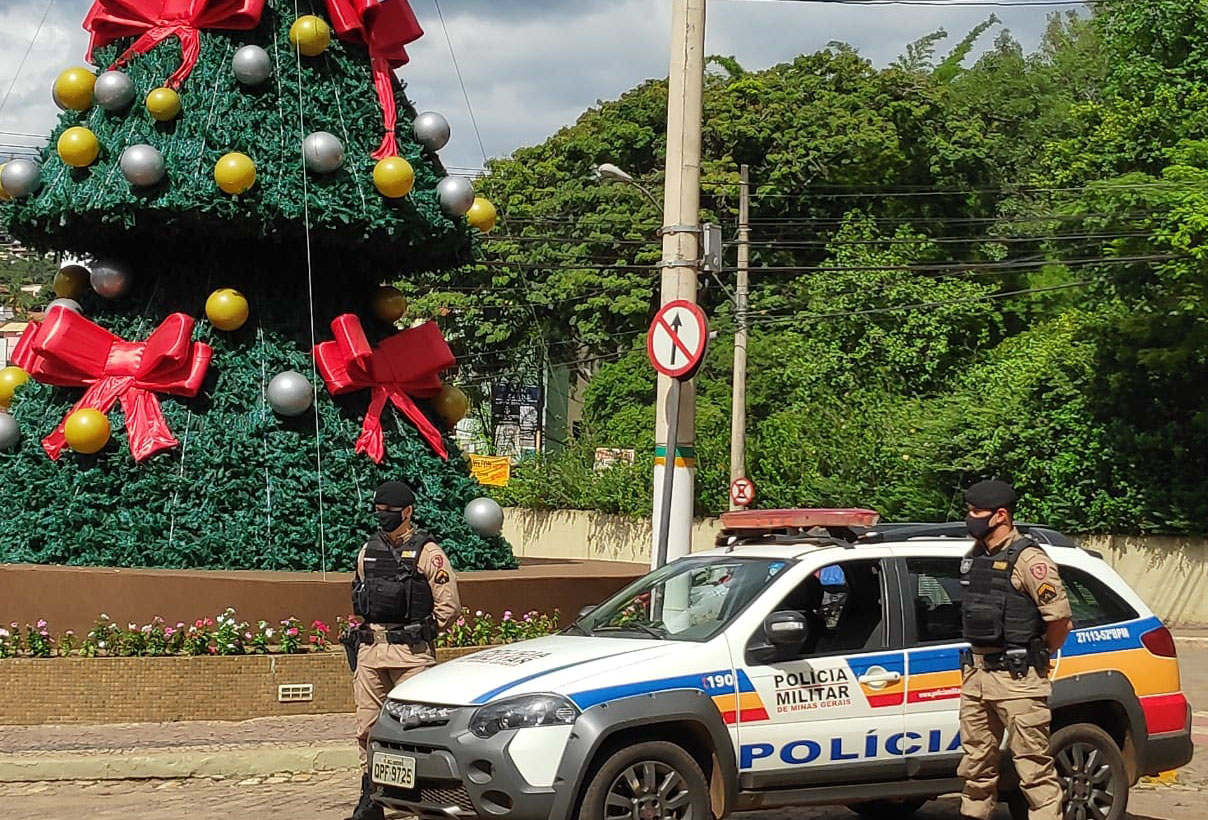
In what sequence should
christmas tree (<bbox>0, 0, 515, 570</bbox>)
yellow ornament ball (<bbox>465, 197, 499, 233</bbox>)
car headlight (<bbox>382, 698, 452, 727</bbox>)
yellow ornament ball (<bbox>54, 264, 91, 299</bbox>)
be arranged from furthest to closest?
yellow ornament ball (<bbox>465, 197, 499, 233</bbox>), yellow ornament ball (<bbox>54, 264, 91, 299</bbox>), christmas tree (<bbox>0, 0, 515, 570</bbox>), car headlight (<bbox>382, 698, 452, 727</bbox>)

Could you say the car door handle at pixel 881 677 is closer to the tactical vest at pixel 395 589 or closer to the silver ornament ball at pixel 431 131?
the tactical vest at pixel 395 589

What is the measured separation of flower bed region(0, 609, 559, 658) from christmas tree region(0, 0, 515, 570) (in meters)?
1.30

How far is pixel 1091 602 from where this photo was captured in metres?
8.43

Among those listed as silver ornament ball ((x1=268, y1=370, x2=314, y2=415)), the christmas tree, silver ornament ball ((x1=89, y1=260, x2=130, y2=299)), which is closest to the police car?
silver ornament ball ((x1=268, y1=370, x2=314, y2=415))

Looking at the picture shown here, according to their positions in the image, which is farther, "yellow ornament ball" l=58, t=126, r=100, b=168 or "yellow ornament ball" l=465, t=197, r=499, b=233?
"yellow ornament ball" l=465, t=197, r=499, b=233

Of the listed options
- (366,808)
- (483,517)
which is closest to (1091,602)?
(366,808)

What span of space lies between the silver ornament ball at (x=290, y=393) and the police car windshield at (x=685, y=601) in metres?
5.43

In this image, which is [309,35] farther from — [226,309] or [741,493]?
[741,493]

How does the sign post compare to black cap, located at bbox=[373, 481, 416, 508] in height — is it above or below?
above

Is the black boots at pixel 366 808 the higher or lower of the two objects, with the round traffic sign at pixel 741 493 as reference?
lower

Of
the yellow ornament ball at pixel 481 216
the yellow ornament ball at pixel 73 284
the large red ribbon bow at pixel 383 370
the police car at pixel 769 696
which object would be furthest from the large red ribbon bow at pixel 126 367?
the police car at pixel 769 696

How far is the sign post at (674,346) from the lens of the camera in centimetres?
1104

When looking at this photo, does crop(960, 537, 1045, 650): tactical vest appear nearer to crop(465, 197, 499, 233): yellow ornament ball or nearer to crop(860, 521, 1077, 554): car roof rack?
crop(860, 521, 1077, 554): car roof rack

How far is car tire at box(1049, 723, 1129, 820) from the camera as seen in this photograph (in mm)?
8102
